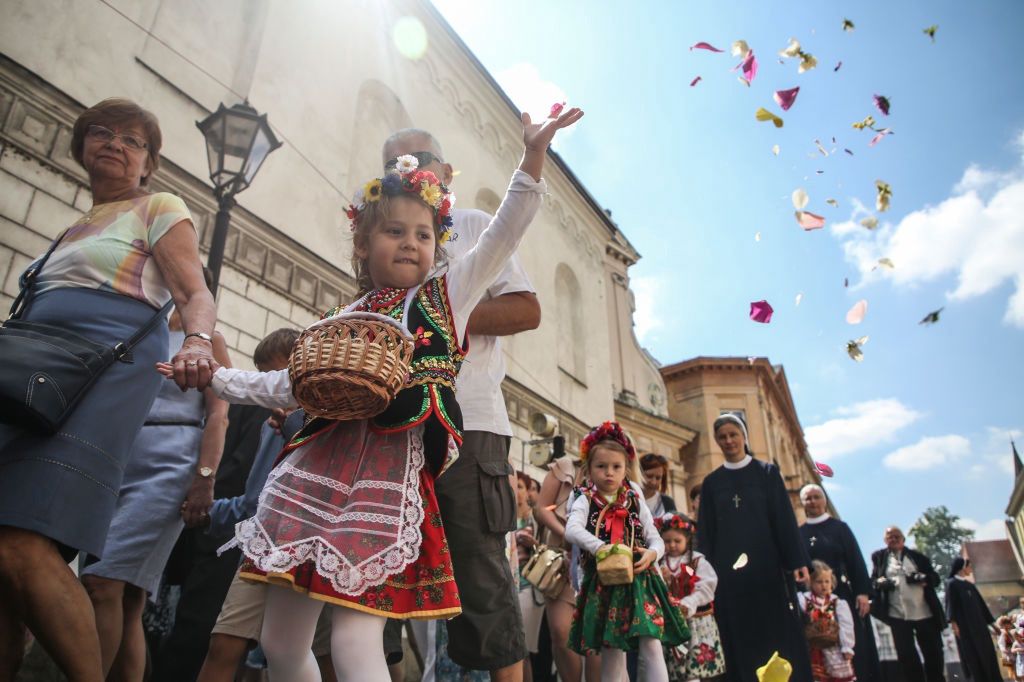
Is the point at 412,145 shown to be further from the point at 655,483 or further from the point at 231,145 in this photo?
the point at 655,483

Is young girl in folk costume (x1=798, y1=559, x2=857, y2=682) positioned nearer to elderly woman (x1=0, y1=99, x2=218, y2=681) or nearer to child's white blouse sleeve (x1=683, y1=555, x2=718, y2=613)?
child's white blouse sleeve (x1=683, y1=555, x2=718, y2=613)

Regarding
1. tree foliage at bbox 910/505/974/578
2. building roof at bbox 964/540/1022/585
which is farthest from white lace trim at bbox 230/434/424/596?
tree foliage at bbox 910/505/974/578

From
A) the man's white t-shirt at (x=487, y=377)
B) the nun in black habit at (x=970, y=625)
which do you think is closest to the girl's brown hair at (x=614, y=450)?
the man's white t-shirt at (x=487, y=377)

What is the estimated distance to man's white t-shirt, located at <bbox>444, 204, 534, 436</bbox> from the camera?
2473 millimetres

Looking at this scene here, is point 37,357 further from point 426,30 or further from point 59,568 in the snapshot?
point 426,30

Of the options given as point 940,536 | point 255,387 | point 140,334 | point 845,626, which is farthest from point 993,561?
point 140,334

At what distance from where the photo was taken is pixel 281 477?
188 cm

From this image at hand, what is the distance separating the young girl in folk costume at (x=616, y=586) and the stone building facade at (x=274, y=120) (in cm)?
224

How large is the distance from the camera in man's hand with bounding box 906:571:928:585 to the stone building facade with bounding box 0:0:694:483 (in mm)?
5954

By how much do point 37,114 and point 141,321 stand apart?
422 cm

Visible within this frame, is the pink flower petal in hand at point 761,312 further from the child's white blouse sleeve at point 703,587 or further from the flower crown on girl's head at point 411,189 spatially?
the flower crown on girl's head at point 411,189

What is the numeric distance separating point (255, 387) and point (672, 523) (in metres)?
4.42

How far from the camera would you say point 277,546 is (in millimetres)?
1710

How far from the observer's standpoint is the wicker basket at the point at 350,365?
162 cm
